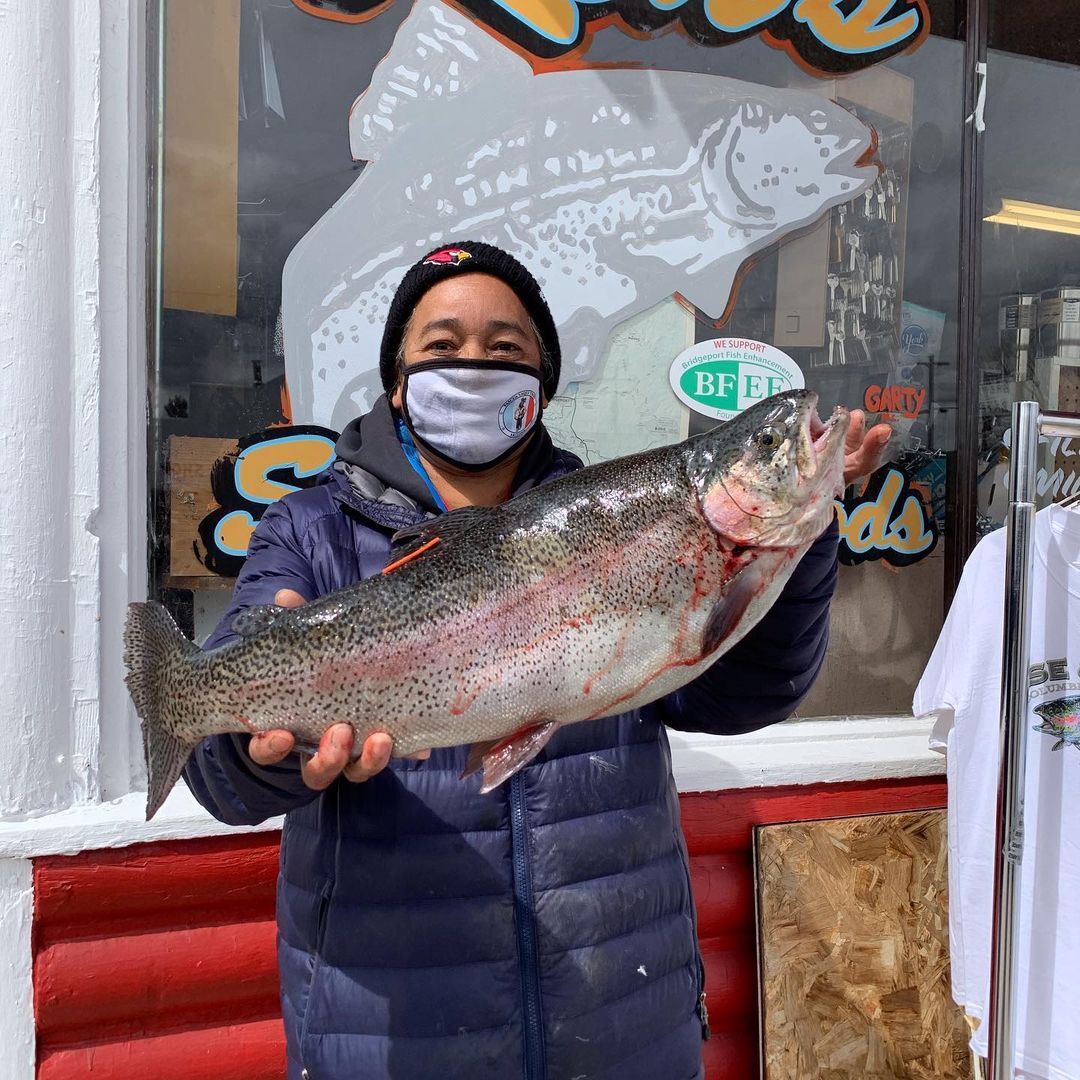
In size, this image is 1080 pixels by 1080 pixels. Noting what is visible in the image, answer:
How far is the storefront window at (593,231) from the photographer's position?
304cm

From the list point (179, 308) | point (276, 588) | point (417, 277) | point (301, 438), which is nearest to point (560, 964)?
point (276, 588)

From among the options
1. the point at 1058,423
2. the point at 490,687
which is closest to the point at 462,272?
the point at 490,687

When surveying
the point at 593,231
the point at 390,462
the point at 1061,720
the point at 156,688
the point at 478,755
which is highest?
the point at 593,231

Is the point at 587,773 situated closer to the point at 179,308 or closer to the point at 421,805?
the point at 421,805

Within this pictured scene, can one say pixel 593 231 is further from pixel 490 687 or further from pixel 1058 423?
pixel 490 687

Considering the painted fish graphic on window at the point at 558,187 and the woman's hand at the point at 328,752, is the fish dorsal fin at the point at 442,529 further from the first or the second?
the painted fish graphic on window at the point at 558,187

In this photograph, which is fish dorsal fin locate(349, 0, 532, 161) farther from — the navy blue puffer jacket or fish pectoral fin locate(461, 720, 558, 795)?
fish pectoral fin locate(461, 720, 558, 795)

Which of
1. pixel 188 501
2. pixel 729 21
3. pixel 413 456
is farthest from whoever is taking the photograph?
pixel 729 21

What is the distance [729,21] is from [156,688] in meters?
3.45

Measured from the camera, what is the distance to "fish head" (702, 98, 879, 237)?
3.61 m

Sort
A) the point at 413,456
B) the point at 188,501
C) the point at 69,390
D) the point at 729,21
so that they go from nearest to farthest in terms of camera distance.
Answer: the point at 413,456 → the point at 69,390 → the point at 188,501 → the point at 729,21

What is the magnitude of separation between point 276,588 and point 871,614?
115 inches

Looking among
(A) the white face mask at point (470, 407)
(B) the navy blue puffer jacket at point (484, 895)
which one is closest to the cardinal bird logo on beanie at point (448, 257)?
(A) the white face mask at point (470, 407)

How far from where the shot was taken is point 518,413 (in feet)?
6.45
